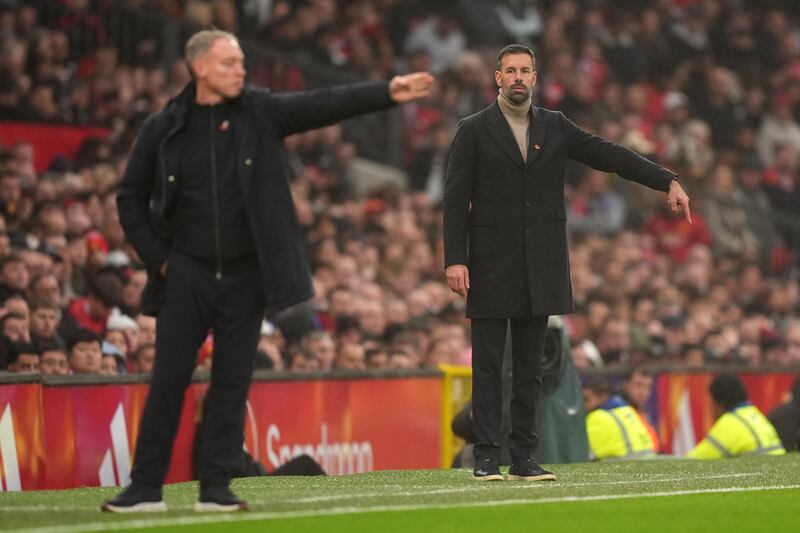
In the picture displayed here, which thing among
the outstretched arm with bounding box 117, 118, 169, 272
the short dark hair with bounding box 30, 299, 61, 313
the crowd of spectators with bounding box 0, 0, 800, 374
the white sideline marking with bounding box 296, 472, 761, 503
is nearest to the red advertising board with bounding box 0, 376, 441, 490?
the crowd of spectators with bounding box 0, 0, 800, 374

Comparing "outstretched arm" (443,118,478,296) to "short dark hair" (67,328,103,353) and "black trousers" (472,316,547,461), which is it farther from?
"short dark hair" (67,328,103,353)

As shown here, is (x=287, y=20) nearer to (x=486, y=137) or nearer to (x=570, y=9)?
(x=570, y=9)

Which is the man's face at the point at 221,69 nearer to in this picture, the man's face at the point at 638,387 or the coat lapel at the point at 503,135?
the coat lapel at the point at 503,135

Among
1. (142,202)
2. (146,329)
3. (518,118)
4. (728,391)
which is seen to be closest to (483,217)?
(518,118)

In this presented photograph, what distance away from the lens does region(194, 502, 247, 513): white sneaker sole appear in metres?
7.71

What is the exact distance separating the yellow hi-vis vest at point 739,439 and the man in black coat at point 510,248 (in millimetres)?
4987

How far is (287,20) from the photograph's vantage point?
21812 mm

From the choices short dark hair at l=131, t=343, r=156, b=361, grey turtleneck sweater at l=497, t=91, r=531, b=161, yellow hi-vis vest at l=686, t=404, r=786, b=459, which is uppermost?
grey turtleneck sweater at l=497, t=91, r=531, b=161

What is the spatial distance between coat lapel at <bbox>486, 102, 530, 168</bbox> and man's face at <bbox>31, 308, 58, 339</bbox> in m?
4.32

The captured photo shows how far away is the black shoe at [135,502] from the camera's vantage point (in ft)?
25.3

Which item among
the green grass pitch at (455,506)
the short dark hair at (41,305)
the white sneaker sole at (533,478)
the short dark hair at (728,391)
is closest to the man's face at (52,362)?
the short dark hair at (41,305)

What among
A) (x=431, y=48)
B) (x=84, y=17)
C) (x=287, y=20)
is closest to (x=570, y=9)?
(x=431, y=48)

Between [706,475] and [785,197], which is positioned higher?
[785,197]

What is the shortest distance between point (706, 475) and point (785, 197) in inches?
674
